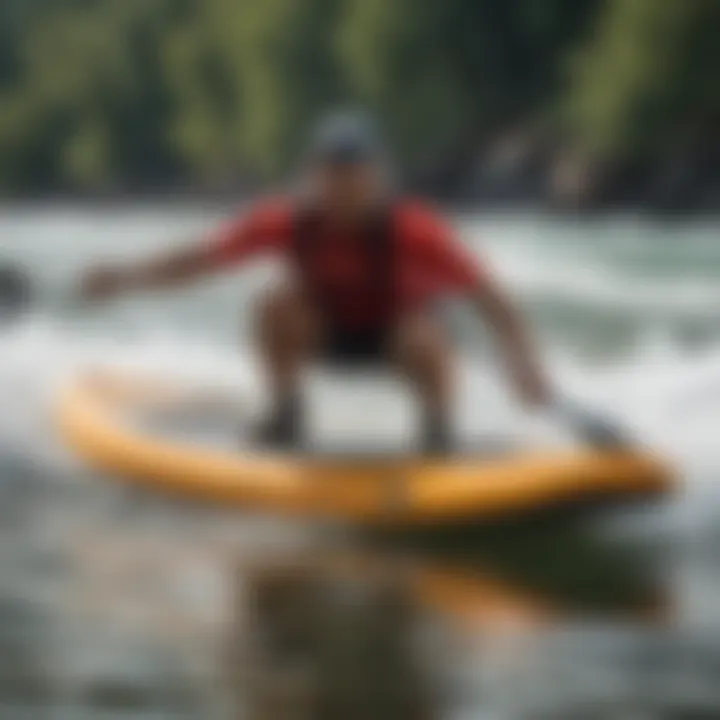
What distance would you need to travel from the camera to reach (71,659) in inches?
48.6

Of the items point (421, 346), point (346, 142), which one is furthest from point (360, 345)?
point (346, 142)

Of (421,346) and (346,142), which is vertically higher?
(346,142)

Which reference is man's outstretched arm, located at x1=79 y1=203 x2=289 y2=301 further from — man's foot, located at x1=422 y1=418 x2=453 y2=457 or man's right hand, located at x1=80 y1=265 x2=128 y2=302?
man's foot, located at x1=422 y1=418 x2=453 y2=457

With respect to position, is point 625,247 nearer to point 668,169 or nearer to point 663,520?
point 668,169

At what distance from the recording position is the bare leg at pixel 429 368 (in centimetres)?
174

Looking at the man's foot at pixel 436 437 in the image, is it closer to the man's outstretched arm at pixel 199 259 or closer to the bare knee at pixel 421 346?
the bare knee at pixel 421 346

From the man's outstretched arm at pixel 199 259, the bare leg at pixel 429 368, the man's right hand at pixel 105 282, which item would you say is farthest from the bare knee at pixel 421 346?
the man's right hand at pixel 105 282

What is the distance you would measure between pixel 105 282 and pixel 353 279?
0.20 meters

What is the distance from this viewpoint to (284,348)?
1773 millimetres

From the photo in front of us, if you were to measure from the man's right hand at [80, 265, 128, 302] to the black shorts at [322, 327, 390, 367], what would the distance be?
0.17m

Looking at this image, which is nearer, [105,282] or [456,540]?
[456,540]

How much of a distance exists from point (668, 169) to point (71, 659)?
115cm

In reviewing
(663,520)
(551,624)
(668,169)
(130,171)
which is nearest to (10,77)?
(130,171)

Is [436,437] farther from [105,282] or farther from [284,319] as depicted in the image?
[105,282]
